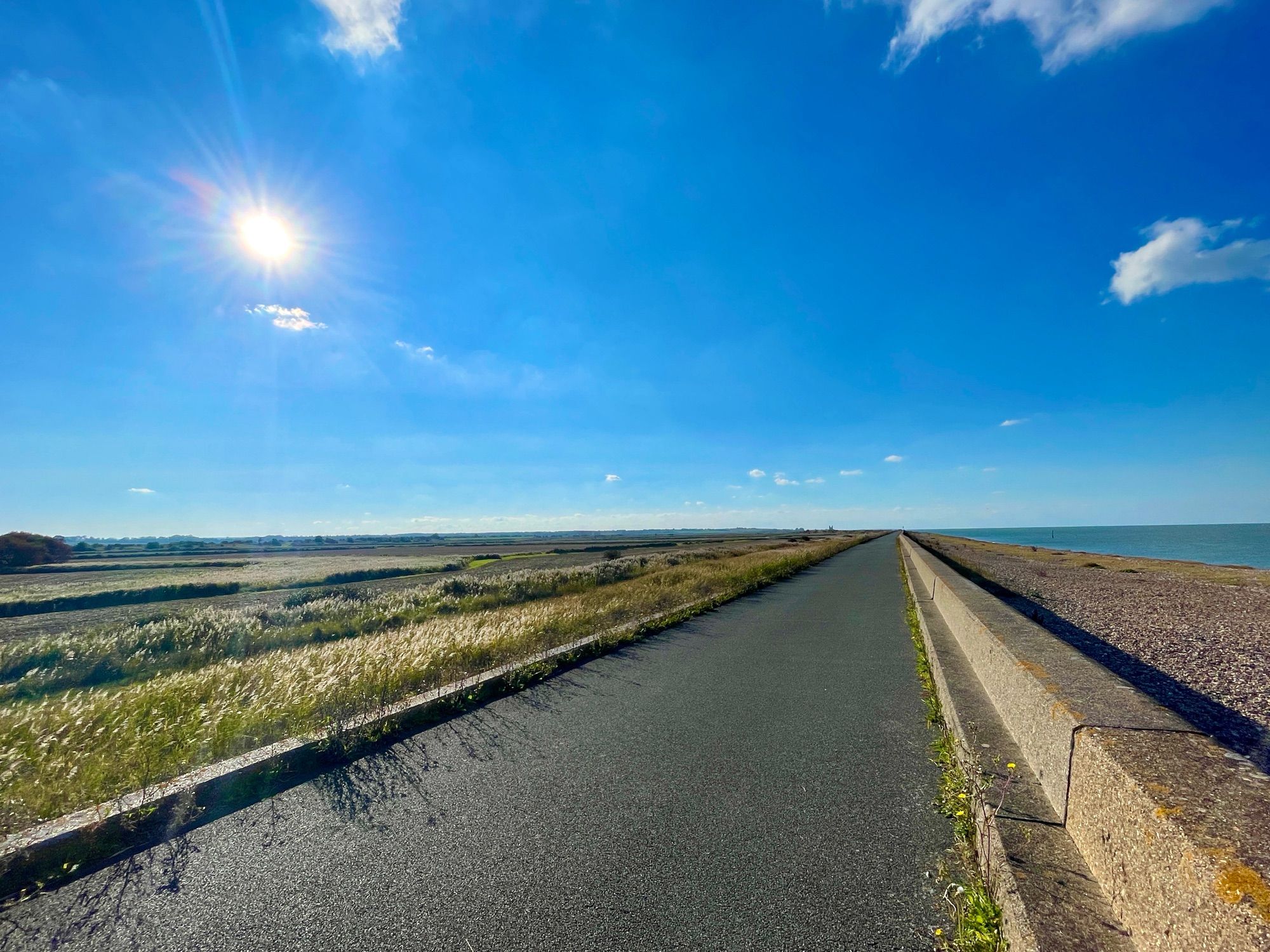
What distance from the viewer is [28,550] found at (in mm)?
53312

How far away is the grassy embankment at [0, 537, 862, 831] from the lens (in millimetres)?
3984

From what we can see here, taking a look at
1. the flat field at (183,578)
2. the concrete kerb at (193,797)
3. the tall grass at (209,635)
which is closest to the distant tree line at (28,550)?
the flat field at (183,578)

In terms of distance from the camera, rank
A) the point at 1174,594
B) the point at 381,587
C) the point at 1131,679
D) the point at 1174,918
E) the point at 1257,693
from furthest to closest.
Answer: the point at 381,587 < the point at 1174,594 < the point at 1131,679 < the point at 1257,693 < the point at 1174,918

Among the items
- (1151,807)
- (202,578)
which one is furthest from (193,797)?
(202,578)

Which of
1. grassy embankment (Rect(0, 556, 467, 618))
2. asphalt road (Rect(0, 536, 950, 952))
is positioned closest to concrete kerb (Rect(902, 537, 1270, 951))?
asphalt road (Rect(0, 536, 950, 952))

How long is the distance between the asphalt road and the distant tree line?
248ft

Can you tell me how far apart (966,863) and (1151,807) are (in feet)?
4.66

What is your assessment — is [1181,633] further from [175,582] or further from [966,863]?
[175,582]

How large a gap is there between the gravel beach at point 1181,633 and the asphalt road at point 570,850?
3274mm

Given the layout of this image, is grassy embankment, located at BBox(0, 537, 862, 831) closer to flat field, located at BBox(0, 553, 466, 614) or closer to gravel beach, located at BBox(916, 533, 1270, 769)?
gravel beach, located at BBox(916, 533, 1270, 769)

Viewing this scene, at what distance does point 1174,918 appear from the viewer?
1.66 meters

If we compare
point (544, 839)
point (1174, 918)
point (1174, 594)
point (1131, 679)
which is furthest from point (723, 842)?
point (1174, 594)

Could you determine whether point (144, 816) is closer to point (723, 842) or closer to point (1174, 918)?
point (723, 842)

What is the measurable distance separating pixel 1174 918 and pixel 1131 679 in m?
7.16
